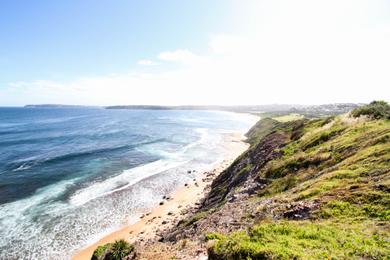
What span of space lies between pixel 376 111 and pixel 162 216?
103 ft

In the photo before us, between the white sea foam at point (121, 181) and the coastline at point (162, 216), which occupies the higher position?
the white sea foam at point (121, 181)

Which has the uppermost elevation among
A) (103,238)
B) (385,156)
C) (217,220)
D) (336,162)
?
(385,156)

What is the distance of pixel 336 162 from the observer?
21844 mm

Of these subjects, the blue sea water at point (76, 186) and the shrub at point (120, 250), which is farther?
the blue sea water at point (76, 186)

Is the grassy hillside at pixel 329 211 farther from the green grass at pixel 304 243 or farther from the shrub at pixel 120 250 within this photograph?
the shrub at pixel 120 250

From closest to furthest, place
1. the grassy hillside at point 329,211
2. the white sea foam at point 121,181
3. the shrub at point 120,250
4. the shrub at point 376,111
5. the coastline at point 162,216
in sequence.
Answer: the grassy hillside at point 329,211
the shrub at point 120,250
the coastline at point 162,216
the shrub at point 376,111
the white sea foam at point 121,181

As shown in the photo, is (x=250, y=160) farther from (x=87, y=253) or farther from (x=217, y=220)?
(x=87, y=253)

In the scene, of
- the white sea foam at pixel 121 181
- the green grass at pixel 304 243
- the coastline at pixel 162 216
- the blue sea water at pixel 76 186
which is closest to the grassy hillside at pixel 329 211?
the green grass at pixel 304 243

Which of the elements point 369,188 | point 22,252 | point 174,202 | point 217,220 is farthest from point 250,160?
point 22,252

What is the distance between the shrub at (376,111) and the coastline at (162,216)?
26235mm

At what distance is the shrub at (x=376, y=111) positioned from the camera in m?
29.9

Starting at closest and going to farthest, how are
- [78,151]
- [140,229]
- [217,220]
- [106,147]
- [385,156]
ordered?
[385,156]
[217,220]
[140,229]
[78,151]
[106,147]

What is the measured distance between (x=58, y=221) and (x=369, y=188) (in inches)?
1358

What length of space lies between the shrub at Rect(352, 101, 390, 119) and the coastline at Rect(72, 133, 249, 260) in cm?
2624
